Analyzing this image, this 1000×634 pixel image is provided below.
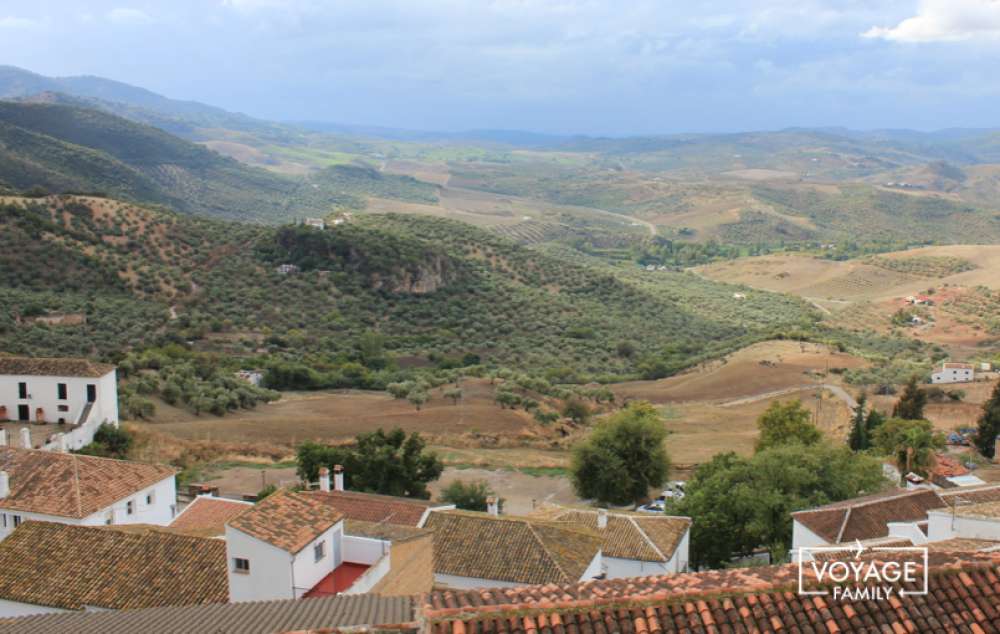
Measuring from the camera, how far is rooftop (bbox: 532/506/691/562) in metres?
21.6

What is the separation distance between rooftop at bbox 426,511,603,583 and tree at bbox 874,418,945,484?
53.3 feet

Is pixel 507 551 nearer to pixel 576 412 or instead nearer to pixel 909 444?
pixel 909 444

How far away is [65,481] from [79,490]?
0.51m

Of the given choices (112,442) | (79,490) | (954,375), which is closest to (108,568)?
(79,490)

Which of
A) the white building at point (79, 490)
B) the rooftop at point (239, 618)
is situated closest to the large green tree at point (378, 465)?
the white building at point (79, 490)

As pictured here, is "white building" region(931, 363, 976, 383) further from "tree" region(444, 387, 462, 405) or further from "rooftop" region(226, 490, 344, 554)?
"rooftop" region(226, 490, 344, 554)

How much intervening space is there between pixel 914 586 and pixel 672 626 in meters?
2.07

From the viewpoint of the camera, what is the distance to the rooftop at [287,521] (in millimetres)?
12547

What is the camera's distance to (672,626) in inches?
268

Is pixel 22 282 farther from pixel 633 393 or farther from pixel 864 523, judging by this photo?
pixel 864 523

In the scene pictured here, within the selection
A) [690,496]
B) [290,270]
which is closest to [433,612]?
[690,496]

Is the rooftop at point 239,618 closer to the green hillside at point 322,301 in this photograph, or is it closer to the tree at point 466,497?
the tree at point 466,497

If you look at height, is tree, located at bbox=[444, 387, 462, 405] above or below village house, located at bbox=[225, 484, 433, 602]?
below
